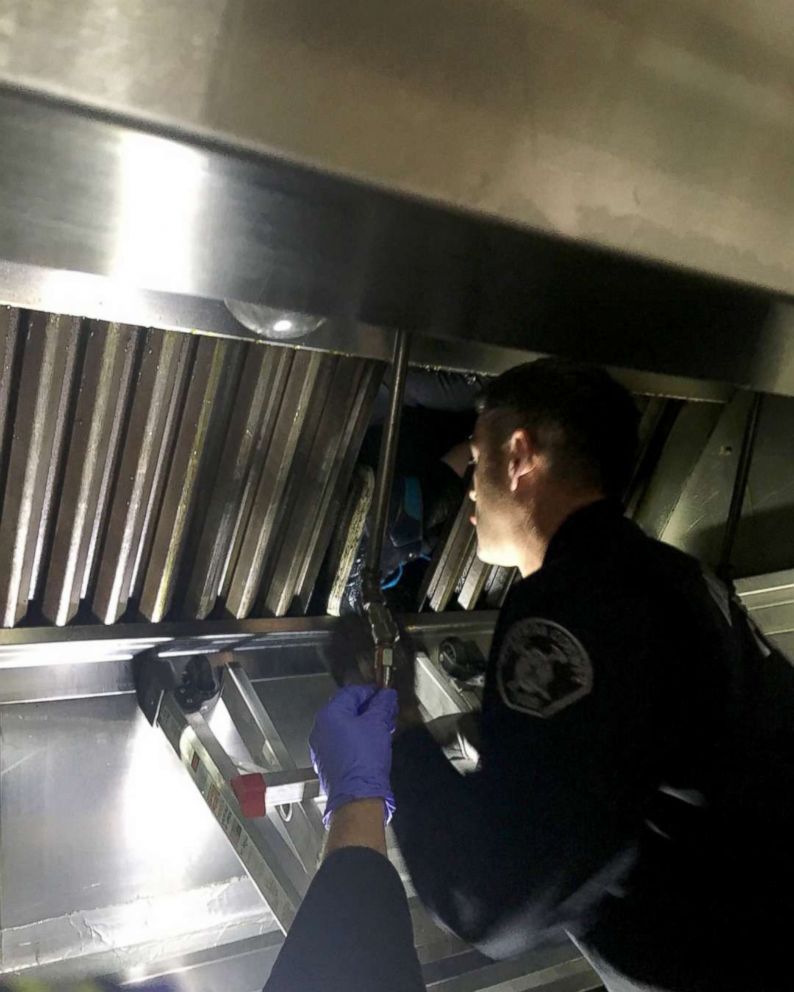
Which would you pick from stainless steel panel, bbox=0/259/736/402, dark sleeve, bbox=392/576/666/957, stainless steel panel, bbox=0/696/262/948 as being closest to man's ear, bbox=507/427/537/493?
stainless steel panel, bbox=0/259/736/402

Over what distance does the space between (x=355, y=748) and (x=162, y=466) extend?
0.40 m

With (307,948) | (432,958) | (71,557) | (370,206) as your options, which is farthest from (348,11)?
(432,958)

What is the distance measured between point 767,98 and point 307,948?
707mm

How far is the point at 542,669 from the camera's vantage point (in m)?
0.80

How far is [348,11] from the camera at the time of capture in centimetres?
23

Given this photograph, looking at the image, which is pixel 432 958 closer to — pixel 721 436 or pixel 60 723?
pixel 60 723

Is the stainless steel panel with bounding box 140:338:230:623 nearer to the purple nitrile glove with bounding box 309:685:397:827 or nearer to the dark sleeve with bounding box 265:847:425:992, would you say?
the purple nitrile glove with bounding box 309:685:397:827

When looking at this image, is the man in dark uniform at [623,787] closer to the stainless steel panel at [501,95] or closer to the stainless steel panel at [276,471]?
the stainless steel panel at [276,471]

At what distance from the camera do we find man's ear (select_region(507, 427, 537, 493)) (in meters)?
1.03

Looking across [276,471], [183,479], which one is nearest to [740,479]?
[276,471]

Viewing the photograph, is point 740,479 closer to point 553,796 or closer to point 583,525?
point 583,525

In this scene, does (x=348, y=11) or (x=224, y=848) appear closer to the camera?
(x=348, y=11)

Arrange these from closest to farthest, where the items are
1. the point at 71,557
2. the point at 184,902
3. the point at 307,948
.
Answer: the point at 307,948
the point at 71,557
the point at 184,902

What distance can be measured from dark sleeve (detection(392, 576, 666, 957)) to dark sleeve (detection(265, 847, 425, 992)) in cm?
11
